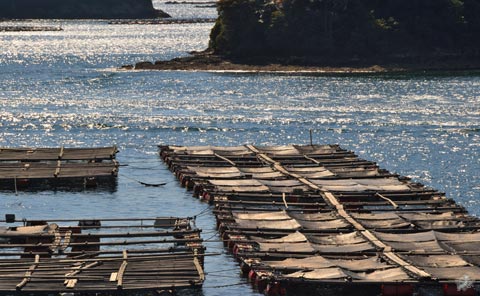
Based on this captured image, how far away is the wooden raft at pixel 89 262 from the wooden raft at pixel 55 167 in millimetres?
18376

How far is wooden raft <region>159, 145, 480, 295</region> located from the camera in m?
59.3

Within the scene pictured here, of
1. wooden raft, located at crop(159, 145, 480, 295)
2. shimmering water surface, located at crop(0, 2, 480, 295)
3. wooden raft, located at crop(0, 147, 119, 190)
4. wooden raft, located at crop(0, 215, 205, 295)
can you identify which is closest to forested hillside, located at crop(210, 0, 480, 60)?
shimmering water surface, located at crop(0, 2, 480, 295)

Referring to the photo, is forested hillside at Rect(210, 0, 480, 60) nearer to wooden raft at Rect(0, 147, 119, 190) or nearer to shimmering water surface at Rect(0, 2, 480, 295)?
shimmering water surface at Rect(0, 2, 480, 295)

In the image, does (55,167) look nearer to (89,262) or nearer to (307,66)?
(89,262)

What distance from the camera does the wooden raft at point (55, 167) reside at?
92.8 meters

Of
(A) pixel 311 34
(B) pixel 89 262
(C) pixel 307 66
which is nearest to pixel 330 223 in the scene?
(B) pixel 89 262

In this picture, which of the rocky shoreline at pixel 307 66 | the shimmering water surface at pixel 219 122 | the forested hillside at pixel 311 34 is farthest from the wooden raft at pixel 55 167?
the forested hillside at pixel 311 34

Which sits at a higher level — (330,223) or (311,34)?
(311,34)

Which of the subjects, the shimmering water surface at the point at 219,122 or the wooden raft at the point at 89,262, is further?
the shimmering water surface at the point at 219,122

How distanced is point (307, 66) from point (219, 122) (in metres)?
59.0

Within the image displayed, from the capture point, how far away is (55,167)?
9569 cm

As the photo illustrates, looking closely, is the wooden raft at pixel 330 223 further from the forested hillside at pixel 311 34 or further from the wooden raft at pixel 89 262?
the forested hillside at pixel 311 34

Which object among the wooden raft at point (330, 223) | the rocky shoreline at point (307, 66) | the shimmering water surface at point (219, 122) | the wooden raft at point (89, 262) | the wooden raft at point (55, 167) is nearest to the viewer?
the wooden raft at point (89, 262)

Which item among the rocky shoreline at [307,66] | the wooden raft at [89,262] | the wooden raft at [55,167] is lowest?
the rocky shoreline at [307,66]
